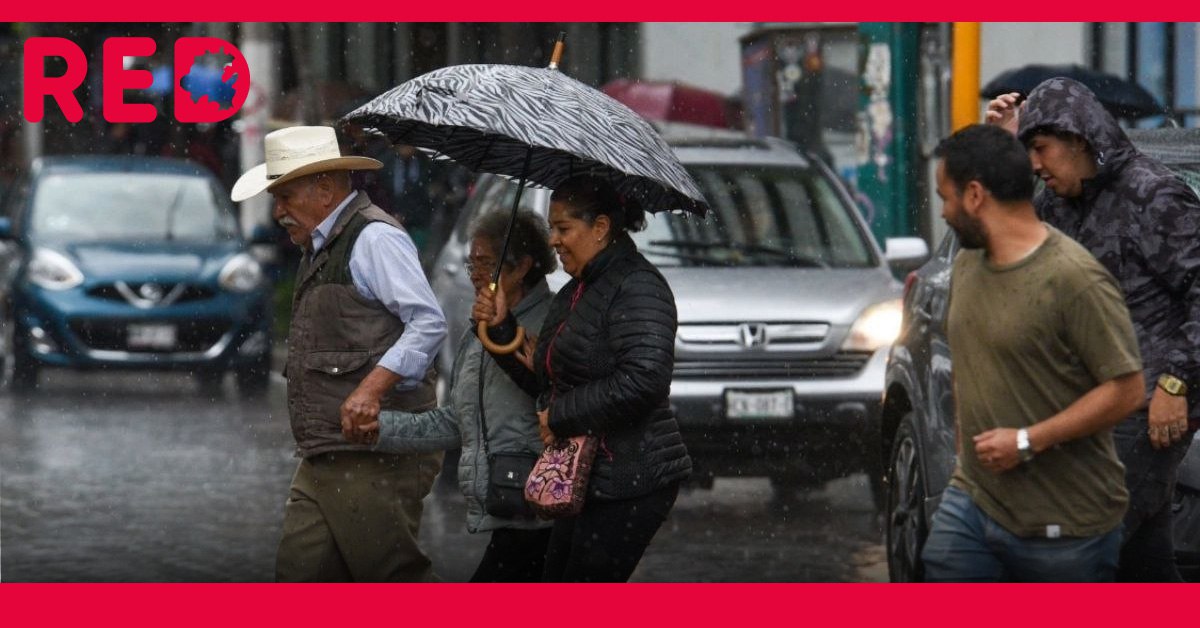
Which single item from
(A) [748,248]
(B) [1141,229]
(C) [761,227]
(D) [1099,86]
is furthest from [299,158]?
(D) [1099,86]

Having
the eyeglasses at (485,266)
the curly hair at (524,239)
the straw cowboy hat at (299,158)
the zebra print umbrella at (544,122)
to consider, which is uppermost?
the zebra print umbrella at (544,122)

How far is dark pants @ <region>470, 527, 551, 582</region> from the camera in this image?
21.0 ft

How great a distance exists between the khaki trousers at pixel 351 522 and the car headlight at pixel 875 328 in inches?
174

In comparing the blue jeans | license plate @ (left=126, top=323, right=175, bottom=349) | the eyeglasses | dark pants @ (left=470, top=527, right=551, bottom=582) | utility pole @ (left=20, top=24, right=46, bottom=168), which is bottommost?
utility pole @ (left=20, top=24, right=46, bottom=168)

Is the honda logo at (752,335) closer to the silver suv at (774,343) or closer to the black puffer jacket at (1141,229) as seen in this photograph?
the silver suv at (774,343)

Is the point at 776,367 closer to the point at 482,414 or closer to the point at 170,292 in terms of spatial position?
the point at 482,414

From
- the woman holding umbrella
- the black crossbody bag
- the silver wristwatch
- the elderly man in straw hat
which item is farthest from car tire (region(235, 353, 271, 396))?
the silver wristwatch

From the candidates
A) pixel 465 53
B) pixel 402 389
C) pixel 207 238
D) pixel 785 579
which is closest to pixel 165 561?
pixel 785 579

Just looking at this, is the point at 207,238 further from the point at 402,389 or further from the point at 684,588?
the point at 684,588

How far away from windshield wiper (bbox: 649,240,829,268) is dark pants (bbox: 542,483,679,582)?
564 centimetres

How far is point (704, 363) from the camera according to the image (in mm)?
10531

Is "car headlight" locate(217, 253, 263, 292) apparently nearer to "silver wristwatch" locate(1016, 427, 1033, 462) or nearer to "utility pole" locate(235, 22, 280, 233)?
"utility pole" locate(235, 22, 280, 233)

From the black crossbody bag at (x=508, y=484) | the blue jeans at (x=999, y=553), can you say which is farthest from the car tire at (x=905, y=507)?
the blue jeans at (x=999, y=553)

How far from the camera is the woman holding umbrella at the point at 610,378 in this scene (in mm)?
5758
